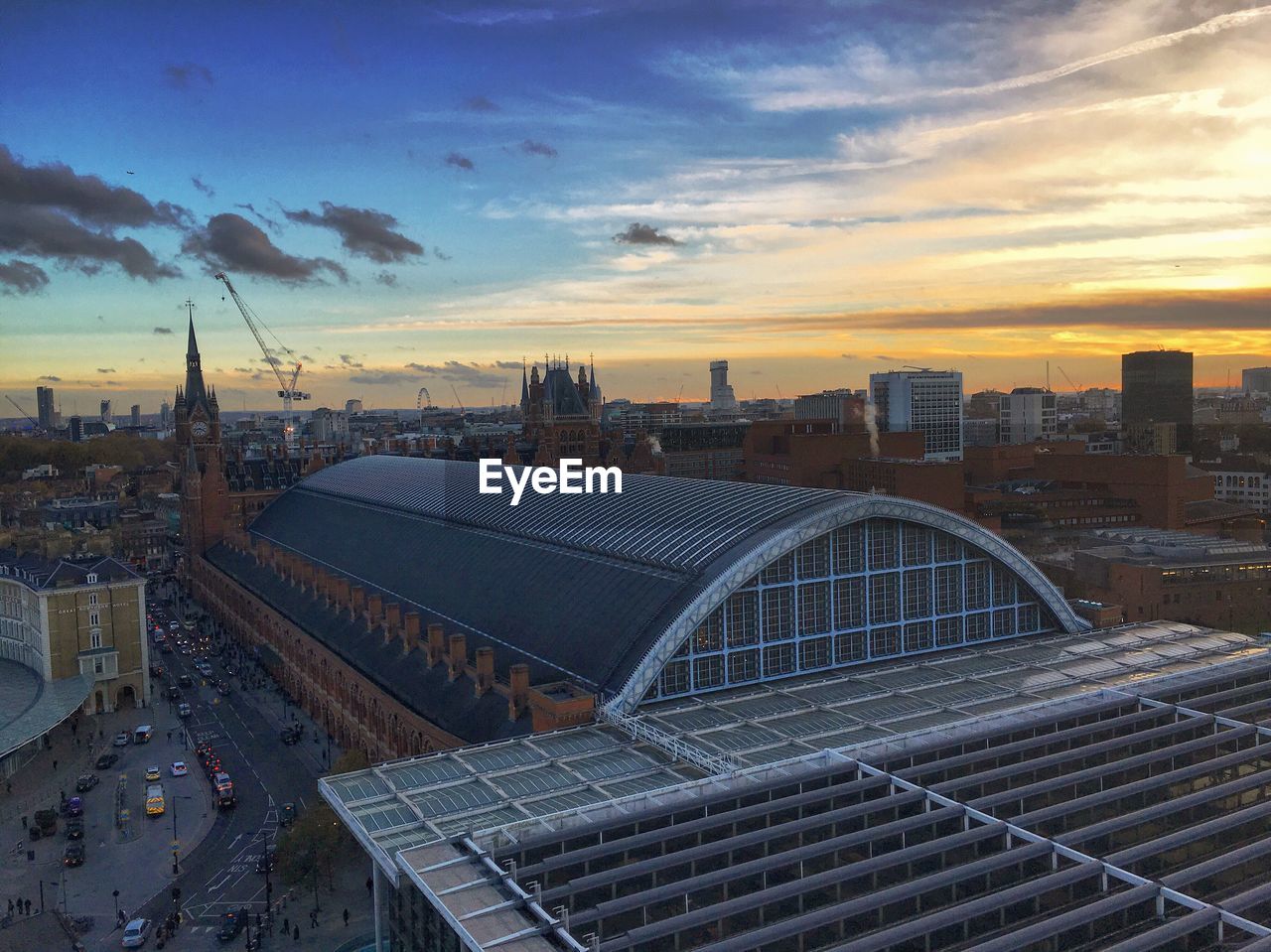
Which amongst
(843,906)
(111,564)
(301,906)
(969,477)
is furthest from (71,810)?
(969,477)

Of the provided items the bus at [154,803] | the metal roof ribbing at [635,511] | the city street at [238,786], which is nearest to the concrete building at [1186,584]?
the metal roof ribbing at [635,511]

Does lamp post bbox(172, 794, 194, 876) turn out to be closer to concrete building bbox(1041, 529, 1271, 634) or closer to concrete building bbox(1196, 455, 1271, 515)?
concrete building bbox(1041, 529, 1271, 634)

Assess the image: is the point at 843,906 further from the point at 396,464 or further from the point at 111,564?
the point at 396,464

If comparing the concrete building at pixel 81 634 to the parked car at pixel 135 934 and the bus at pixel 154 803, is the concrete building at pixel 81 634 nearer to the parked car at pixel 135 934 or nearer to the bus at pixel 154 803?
the bus at pixel 154 803

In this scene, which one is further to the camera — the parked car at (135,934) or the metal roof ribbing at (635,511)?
the metal roof ribbing at (635,511)

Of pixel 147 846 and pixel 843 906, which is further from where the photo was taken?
pixel 147 846

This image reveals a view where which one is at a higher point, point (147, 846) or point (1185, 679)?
point (1185, 679)

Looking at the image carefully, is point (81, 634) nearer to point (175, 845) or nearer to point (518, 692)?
point (175, 845)

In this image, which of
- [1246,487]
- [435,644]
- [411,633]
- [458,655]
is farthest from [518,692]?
[1246,487]
